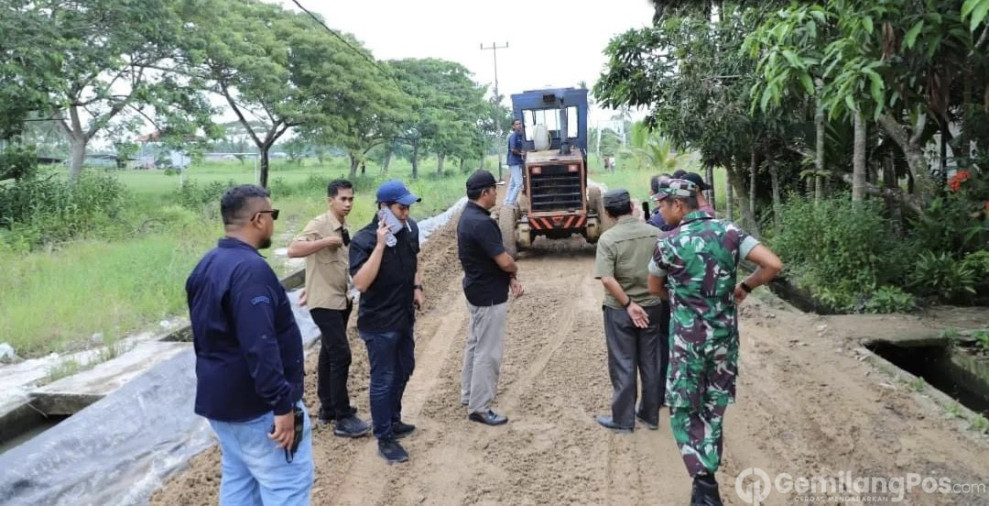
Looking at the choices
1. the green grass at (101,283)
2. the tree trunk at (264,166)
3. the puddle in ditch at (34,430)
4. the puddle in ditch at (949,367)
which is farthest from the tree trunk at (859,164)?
the tree trunk at (264,166)

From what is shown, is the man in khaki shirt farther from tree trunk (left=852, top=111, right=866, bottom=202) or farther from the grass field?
tree trunk (left=852, top=111, right=866, bottom=202)

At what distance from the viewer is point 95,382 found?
5.27m

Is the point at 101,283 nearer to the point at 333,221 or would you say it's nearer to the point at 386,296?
the point at 333,221

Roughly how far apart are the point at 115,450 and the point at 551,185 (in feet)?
24.4

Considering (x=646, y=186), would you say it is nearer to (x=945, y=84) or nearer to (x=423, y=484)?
(x=945, y=84)

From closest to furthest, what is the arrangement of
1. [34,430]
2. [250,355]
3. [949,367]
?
[250,355]
[34,430]
[949,367]

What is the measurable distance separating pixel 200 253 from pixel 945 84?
30.1 ft

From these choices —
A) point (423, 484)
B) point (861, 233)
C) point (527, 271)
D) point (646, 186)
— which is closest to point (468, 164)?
point (646, 186)

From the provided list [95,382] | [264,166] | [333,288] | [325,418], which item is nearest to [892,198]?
[333,288]

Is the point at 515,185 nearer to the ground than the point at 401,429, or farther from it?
farther from it

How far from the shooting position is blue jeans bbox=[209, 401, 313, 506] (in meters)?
2.53

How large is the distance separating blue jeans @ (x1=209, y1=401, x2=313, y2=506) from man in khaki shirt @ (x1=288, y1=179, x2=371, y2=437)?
5.43 feet

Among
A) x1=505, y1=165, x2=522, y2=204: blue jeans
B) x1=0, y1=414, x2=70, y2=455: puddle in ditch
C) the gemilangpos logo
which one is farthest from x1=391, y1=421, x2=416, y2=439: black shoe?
x1=505, y1=165, x2=522, y2=204: blue jeans

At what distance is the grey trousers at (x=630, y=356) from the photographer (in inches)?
166
